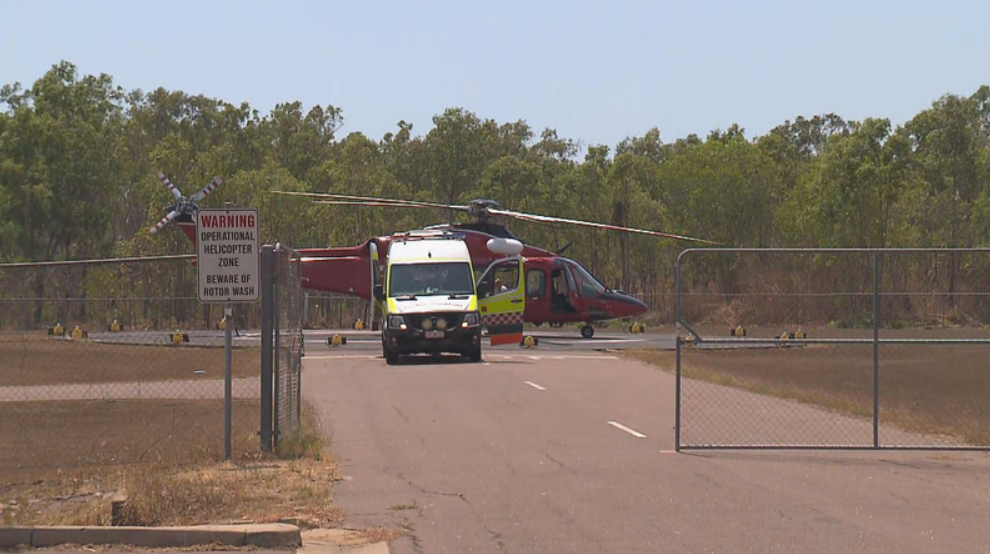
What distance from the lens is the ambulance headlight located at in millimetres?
28922

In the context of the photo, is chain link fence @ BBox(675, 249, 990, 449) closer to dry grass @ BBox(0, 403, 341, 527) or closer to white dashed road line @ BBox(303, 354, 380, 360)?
dry grass @ BBox(0, 403, 341, 527)

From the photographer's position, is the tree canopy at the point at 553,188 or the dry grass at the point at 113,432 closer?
the dry grass at the point at 113,432

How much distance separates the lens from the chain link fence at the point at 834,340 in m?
15.3

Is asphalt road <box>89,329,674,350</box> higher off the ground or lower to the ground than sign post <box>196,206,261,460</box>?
lower

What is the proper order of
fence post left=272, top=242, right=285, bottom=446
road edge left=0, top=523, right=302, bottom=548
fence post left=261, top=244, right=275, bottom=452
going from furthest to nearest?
fence post left=272, top=242, right=285, bottom=446 → fence post left=261, top=244, right=275, bottom=452 → road edge left=0, top=523, right=302, bottom=548

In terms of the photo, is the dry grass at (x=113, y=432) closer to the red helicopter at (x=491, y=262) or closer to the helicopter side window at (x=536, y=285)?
the red helicopter at (x=491, y=262)

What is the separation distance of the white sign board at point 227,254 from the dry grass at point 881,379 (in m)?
8.51

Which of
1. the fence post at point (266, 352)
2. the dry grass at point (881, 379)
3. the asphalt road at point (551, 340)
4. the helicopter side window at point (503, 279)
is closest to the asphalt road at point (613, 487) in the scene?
the fence post at point (266, 352)

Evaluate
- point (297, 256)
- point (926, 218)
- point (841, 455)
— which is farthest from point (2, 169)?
point (841, 455)

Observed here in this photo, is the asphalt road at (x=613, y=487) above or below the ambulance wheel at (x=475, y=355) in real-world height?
below

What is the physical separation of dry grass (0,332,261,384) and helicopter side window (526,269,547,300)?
30.8 ft

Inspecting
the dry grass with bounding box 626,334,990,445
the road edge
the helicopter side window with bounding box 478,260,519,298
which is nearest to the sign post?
the road edge

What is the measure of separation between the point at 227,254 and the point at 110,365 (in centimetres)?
1837

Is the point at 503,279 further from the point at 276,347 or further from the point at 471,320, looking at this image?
the point at 276,347
